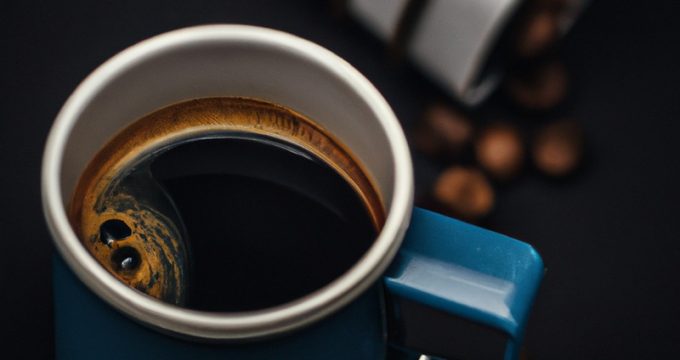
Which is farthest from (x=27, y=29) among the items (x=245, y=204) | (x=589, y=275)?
(x=589, y=275)

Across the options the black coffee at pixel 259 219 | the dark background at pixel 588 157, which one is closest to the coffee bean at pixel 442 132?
the dark background at pixel 588 157

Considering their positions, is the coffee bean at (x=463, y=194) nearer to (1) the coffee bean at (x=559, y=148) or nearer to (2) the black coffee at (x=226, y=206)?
(1) the coffee bean at (x=559, y=148)

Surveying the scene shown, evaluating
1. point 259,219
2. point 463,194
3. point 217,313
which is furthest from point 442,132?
point 217,313

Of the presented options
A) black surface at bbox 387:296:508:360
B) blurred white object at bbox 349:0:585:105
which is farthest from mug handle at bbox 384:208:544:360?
blurred white object at bbox 349:0:585:105

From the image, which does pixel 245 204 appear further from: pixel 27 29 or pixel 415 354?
pixel 27 29

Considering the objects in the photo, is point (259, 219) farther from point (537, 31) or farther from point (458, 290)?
point (537, 31)

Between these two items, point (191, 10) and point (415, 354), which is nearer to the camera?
point (415, 354)

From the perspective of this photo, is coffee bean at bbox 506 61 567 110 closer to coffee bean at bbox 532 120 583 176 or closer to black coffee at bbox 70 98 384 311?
coffee bean at bbox 532 120 583 176
